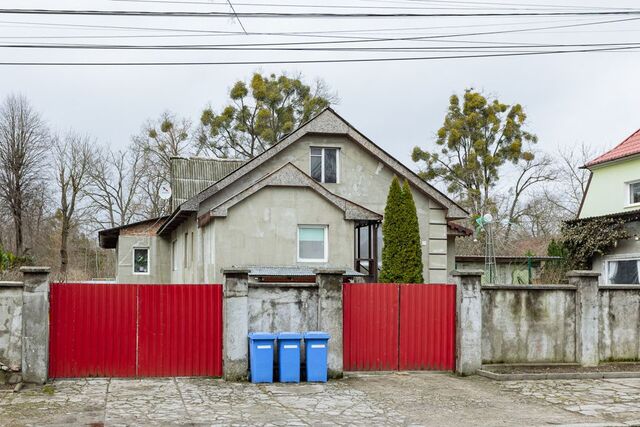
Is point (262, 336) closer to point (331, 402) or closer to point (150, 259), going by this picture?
point (331, 402)

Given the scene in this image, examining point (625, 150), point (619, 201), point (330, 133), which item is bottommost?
point (619, 201)

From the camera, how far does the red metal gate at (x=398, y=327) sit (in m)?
14.9

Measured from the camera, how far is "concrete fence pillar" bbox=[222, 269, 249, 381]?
13906mm

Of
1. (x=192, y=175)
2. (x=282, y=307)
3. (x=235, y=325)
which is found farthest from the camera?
(x=192, y=175)

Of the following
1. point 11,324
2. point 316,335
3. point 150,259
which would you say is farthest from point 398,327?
point 150,259

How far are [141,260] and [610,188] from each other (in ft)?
67.1

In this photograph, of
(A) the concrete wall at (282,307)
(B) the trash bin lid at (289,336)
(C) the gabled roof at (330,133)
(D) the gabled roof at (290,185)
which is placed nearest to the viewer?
(B) the trash bin lid at (289,336)

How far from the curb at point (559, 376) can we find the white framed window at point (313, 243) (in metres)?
7.34

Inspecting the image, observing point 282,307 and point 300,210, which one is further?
point 300,210

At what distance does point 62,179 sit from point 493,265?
111ft

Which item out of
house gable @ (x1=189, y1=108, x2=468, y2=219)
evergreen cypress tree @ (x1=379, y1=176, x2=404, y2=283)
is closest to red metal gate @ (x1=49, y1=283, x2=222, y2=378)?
evergreen cypress tree @ (x1=379, y1=176, x2=404, y2=283)

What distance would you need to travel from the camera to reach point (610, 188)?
2664cm

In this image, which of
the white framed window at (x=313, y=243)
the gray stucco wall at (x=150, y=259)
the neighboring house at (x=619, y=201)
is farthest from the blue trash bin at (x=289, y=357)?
the gray stucco wall at (x=150, y=259)

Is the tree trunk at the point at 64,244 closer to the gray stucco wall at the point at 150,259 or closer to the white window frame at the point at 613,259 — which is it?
the gray stucco wall at the point at 150,259
